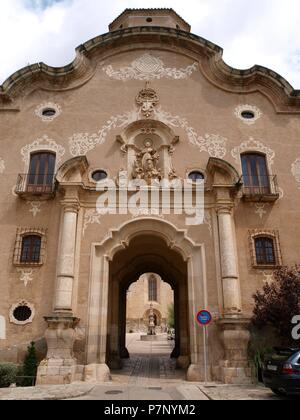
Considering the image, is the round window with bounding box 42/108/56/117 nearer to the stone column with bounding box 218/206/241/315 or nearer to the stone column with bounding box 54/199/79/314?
the stone column with bounding box 54/199/79/314

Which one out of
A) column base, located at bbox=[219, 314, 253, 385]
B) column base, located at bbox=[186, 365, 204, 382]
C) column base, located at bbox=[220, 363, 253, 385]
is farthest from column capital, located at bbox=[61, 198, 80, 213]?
column base, located at bbox=[220, 363, 253, 385]

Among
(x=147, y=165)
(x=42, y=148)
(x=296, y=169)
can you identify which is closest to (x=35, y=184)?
(x=42, y=148)

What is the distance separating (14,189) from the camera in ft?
57.4

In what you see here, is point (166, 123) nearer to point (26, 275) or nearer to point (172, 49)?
point (172, 49)

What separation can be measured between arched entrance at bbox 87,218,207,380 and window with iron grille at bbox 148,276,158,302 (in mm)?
49957

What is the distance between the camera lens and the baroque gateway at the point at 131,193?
14.9 meters

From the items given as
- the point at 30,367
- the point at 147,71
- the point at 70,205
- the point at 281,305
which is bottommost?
the point at 30,367

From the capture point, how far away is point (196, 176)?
17.8 m

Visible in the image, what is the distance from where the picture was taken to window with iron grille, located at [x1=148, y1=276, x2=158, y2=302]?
71056 millimetres

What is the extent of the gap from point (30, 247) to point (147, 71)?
1193 cm

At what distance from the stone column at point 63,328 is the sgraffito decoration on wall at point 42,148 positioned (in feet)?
14.7

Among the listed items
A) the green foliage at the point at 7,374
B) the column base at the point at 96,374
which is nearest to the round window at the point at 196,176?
the column base at the point at 96,374

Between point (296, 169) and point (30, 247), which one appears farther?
point (296, 169)
